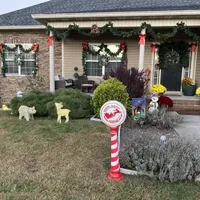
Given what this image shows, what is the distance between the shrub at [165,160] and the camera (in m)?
2.80

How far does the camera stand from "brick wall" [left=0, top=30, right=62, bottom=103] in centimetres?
969

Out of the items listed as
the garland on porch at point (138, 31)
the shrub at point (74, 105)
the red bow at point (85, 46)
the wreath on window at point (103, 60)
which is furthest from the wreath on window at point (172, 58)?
the shrub at point (74, 105)

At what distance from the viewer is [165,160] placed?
291cm

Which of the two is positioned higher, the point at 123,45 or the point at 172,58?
the point at 123,45

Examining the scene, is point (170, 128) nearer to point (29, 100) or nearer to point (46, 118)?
point (46, 118)

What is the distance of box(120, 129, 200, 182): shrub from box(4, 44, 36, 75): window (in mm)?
7923

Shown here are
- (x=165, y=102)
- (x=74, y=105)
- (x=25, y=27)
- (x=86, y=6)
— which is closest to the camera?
(x=74, y=105)

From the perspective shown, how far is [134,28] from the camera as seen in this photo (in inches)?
295

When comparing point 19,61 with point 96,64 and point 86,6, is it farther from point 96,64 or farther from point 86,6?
point 86,6

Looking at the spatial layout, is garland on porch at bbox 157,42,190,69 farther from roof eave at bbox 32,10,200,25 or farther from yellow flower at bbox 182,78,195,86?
roof eave at bbox 32,10,200,25

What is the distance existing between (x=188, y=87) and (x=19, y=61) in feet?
24.1

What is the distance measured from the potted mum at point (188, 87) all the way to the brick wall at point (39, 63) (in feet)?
17.2

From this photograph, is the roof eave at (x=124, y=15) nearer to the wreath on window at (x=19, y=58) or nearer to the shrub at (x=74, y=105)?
the shrub at (x=74, y=105)

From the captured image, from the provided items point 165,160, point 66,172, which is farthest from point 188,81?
point 66,172
